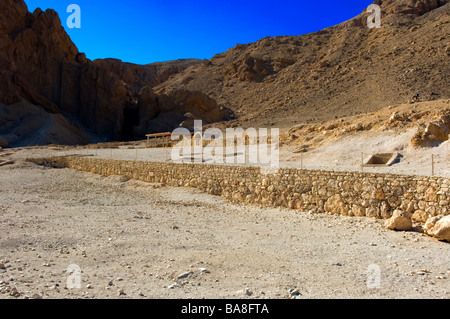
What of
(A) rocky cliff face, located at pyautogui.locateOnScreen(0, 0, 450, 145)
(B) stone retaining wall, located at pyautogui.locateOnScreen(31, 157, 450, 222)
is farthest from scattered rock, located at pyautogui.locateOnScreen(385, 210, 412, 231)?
(A) rocky cliff face, located at pyautogui.locateOnScreen(0, 0, 450, 145)

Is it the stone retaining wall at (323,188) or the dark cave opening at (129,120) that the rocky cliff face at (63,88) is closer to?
the dark cave opening at (129,120)

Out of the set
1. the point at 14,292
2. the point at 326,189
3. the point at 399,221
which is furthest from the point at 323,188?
the point at 14,292

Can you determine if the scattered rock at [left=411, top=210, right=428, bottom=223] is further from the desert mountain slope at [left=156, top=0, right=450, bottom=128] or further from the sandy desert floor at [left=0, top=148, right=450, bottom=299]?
the desert mountain slope at [left=156, top=0, right=450, bottom=128]

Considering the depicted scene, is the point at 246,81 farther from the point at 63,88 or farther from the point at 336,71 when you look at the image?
the point at 63,88

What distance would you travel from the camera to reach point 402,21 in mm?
55469

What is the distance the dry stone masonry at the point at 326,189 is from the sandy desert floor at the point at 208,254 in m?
0.47

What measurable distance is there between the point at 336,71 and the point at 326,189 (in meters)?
40.8

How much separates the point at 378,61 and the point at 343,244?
141 ft

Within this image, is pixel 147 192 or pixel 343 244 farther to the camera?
pixel 147 192

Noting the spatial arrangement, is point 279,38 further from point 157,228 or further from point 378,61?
point 157,228

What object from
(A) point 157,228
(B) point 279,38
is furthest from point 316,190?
(B) point 279,38

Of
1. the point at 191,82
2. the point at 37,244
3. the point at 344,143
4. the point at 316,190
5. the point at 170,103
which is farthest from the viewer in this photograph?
the point at 191,82

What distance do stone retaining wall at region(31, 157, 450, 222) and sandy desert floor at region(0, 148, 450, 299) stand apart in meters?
0.50
